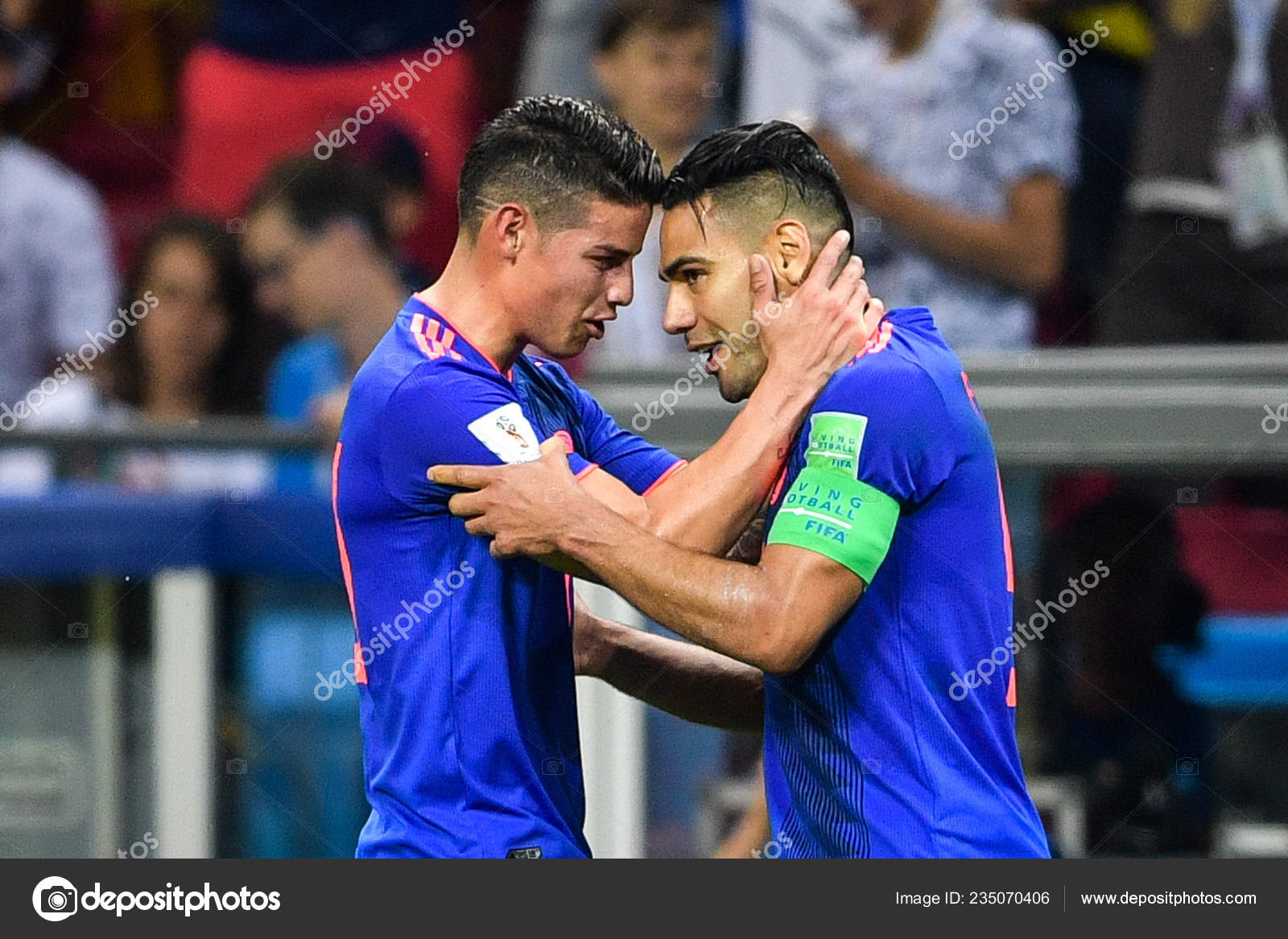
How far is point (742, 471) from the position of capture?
10.1ft

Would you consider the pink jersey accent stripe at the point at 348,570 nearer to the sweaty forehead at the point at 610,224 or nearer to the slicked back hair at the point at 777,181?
the sweaty forehead at the point at 610,224

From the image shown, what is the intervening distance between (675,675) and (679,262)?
0.87m

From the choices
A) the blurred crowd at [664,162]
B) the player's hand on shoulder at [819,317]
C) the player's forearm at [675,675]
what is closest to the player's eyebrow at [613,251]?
the player's hand on shoulder at [819,317]

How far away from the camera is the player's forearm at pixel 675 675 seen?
141 inches

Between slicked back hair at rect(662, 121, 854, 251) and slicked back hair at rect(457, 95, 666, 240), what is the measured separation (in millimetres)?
134

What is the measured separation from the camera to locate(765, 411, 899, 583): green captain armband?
288 centimetres

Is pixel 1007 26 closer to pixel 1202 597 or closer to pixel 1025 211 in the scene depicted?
pixel 1025 211
